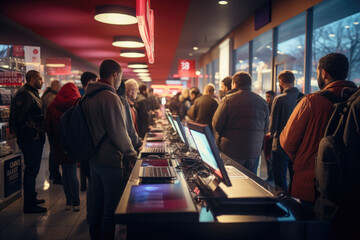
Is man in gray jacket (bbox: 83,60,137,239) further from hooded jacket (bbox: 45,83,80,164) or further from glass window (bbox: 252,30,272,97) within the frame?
glass window (bbox: 252,30,272,97)

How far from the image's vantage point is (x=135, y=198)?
60.4 inches

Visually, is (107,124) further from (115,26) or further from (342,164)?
(115,26)

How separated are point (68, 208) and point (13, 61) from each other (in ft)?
Result: 8.71

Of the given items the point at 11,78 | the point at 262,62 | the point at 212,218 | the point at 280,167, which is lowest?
the point at 280,167

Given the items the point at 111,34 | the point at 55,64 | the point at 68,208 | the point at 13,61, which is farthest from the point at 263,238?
the point at 55,64

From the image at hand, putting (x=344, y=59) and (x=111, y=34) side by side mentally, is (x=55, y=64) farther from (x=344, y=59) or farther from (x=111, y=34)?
(x=344, y=59)

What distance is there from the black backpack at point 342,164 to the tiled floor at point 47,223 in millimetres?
2238

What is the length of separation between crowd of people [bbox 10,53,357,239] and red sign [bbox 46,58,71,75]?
168 inches

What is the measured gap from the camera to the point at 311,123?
193 cm

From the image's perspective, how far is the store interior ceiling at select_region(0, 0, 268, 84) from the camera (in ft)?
18.6

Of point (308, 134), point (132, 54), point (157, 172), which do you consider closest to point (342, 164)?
point (308, 134)

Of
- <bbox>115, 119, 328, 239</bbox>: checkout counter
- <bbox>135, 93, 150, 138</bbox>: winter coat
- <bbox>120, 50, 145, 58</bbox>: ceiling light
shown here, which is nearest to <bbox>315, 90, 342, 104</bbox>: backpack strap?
<bbox>115, 119, 328, 239</bbox>: checkout counter

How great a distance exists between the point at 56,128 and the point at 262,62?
525 cm

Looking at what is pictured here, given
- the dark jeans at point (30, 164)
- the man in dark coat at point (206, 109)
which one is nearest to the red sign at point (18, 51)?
the dark jeans at point (30, 164)
